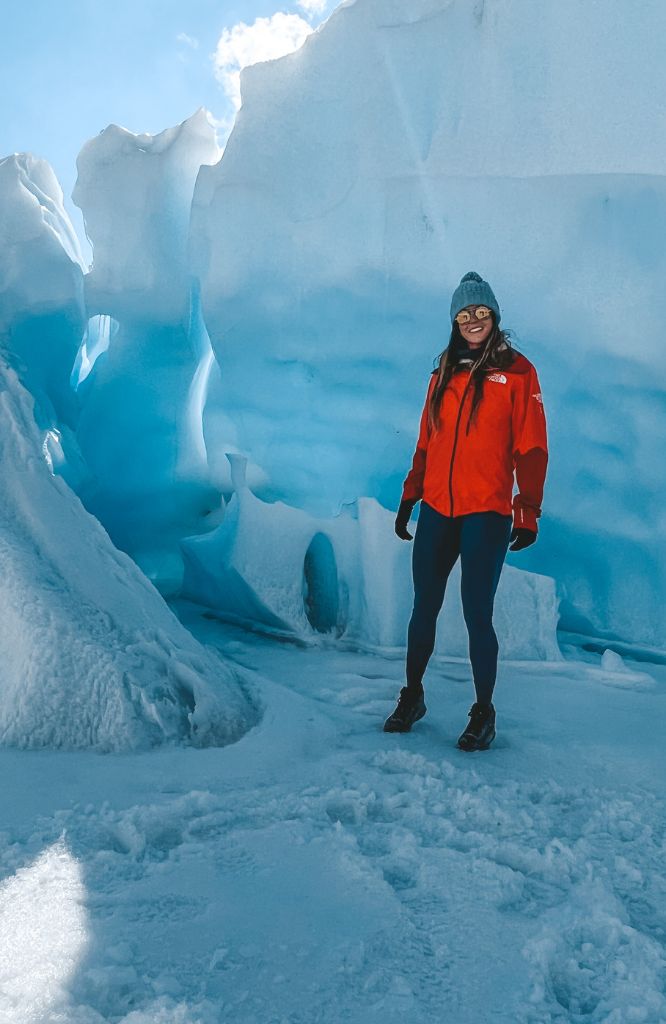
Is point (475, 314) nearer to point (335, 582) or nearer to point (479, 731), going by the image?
point (479, 731)

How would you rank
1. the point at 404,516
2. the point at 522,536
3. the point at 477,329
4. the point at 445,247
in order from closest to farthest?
the point at 522,536 → the point at 477,329 → the point at 404,516 → the point at 445,247

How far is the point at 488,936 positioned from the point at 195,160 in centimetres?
399

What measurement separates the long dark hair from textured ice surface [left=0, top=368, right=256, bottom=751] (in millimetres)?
902

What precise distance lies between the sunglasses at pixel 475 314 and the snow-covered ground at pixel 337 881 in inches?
40.9

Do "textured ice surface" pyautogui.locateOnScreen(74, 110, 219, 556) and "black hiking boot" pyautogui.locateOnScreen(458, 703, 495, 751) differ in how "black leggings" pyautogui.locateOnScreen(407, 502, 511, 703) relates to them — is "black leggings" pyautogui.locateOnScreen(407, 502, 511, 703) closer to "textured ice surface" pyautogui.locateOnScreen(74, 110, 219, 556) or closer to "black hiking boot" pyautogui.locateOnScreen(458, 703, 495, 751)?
"black hiking boot" pyautogui.locateOnScreen(458, 703, 495, 751)

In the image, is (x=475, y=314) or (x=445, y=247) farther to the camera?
(x=445, y=247)

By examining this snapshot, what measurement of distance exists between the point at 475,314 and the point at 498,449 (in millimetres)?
345

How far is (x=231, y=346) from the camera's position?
3.54 metres

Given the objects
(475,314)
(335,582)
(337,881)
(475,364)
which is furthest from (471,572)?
(335,582)

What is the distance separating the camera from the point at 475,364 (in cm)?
188

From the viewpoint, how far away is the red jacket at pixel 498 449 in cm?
183

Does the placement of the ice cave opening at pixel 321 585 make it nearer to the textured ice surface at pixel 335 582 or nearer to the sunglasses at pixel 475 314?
the textured ice surface at pixel 335 582

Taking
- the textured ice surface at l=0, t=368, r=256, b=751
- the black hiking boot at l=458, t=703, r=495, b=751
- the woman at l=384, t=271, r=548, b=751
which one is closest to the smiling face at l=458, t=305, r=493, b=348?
the woman at l=384, t=271, r=548, b=751

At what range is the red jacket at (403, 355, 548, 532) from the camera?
1.83 m
